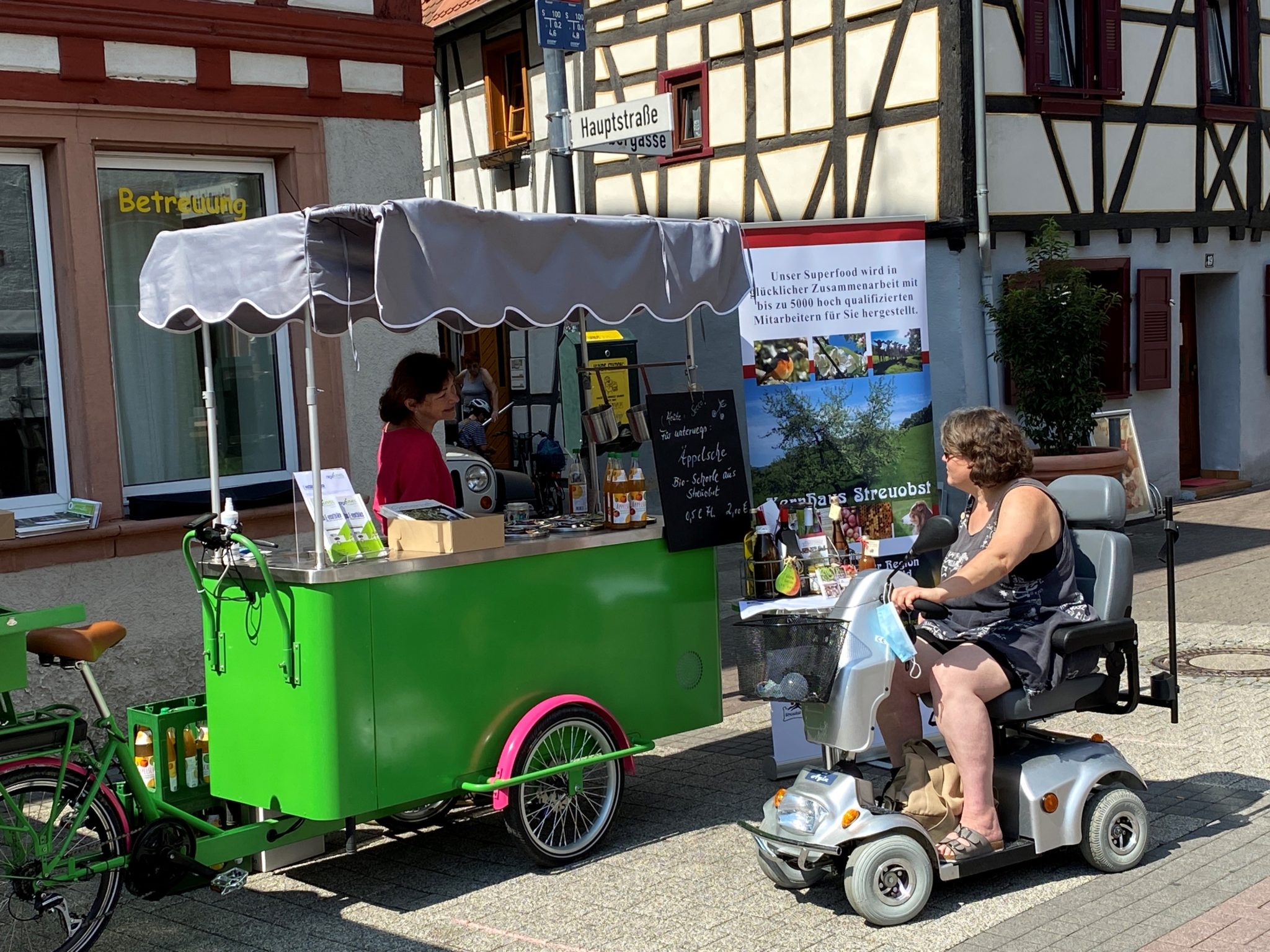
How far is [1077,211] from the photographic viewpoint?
48.2 ft

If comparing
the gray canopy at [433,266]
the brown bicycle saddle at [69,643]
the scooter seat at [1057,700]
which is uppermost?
the gray canopy at [433,266]

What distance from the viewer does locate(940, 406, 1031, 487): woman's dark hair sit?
16.0 ft

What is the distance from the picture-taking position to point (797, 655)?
4.72 metres

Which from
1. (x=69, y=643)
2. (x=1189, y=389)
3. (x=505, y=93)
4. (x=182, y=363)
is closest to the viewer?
(x=69, y=643)

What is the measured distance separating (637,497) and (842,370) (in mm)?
2650

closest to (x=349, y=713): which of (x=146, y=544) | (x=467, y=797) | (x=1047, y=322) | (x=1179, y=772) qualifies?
(x=467, y=797)

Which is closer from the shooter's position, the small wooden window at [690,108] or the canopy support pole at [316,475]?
the canopy support pole at [316,475]

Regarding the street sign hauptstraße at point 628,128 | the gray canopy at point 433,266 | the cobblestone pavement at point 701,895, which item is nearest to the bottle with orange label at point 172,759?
the cobblestone pavement at point 701,895

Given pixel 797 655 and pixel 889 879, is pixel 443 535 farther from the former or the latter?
pixel 889 879

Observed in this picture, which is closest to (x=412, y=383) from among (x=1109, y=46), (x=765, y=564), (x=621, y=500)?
(x=621, y=500)

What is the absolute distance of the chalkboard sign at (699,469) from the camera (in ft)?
18.9

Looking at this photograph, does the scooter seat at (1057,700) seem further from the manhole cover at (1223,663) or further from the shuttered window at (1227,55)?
the shuttered window at (1227,55)

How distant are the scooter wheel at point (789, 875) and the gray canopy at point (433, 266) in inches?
76.0

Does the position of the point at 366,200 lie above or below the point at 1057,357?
above
